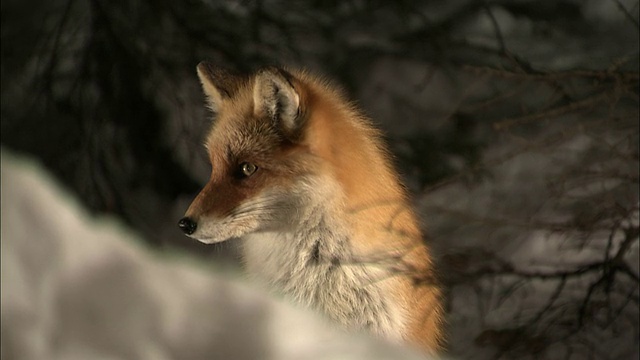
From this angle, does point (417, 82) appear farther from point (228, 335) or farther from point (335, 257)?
point (228, 335)

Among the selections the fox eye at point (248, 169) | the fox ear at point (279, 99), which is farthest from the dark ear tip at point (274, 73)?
the fox eye at point (248, 169)

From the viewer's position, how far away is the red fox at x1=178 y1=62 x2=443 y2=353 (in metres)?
0.83

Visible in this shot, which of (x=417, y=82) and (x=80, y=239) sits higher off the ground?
(x=417, y=82)

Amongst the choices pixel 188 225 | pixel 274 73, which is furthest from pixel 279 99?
pixel 188 225

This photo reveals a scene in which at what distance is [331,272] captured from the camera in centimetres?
88

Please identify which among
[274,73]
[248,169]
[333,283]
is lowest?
[333,283]

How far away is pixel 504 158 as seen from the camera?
806 millimetres

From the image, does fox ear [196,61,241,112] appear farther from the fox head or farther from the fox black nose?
the fox black nose

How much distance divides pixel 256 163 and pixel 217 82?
0.40 ft

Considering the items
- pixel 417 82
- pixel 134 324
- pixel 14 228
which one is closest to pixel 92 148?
pixel 14 228

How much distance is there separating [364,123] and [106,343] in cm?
38

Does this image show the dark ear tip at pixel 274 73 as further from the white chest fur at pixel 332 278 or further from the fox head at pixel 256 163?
the white chest fur at pixel 332 278

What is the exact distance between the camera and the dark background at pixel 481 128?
2.58 feet

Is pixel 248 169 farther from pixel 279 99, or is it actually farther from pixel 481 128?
pixel 481 128
